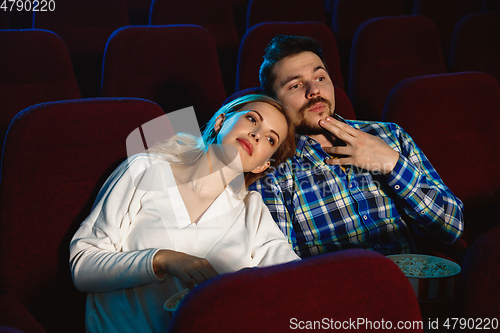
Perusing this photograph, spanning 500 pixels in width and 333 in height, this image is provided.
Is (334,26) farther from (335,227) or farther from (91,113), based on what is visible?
(91,113)

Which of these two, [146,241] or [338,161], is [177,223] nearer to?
[146,241]

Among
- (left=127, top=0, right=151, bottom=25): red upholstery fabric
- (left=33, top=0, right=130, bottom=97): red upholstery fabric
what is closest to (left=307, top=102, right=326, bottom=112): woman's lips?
(left=33, top=0, right=130, bottom=97): red upholstery fabric

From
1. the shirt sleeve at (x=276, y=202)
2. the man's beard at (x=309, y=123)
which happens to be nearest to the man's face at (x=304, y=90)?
the man's beard at (x=309, y=123)

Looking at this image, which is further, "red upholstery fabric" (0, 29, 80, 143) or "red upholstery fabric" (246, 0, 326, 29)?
"red upholstery fabric" (246, 0, 326, 29)

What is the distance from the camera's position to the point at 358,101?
1.09m

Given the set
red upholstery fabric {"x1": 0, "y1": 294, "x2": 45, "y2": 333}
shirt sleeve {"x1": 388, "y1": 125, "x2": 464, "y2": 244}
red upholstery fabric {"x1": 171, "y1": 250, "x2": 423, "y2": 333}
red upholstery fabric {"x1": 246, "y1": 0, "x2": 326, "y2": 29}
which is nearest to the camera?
red upholstery fabric {"x1": 171, "y1": 250, "x2": 423, "y2": 333}

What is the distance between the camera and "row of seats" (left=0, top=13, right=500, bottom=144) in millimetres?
864

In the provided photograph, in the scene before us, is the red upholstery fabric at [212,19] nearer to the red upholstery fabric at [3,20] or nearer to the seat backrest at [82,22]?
the seat backrest at [82,22]

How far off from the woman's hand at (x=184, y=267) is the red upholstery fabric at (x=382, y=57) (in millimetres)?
755

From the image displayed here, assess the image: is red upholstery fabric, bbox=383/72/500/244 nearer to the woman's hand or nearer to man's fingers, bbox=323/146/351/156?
man's fingers, bbox=323/146/351/156

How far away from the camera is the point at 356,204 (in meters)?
0.68

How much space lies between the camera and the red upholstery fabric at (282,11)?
1.28 meters

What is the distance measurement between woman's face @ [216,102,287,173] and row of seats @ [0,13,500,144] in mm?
329

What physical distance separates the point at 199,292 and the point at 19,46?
80 cm
